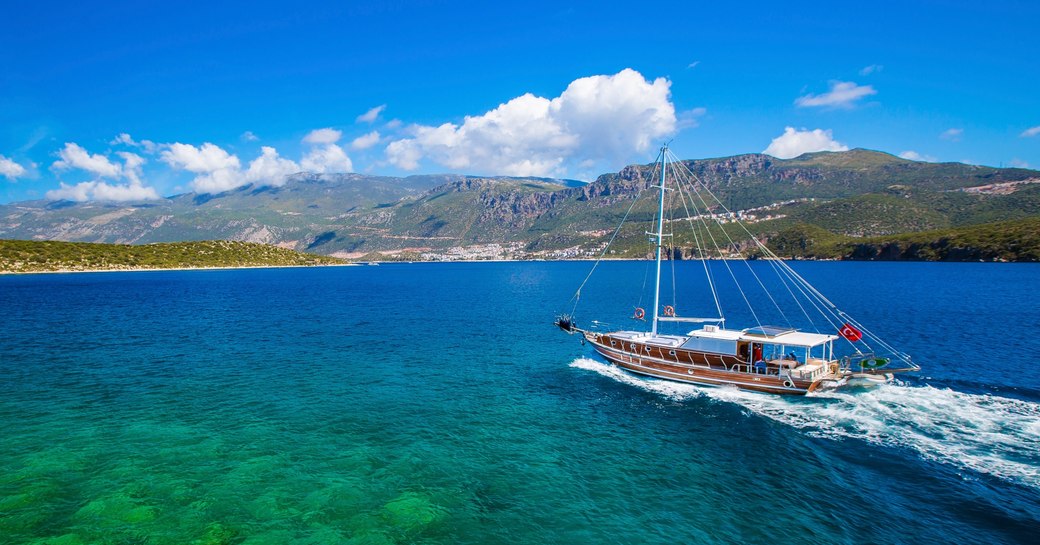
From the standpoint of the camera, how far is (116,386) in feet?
122

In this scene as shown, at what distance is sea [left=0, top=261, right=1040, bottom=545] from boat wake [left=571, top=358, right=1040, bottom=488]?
0.19m

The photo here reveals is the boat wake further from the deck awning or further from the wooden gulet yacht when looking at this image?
the deck awning

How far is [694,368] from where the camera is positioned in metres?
39.8

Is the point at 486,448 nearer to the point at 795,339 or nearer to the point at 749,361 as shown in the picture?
the point at 749,361

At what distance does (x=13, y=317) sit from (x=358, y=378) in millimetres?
72033

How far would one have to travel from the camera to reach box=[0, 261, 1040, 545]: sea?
1903 cm

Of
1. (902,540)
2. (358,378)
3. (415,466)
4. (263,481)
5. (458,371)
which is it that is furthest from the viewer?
(458,371)

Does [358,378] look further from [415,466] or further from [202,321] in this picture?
[202,321]

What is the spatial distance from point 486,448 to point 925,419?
28.5 m

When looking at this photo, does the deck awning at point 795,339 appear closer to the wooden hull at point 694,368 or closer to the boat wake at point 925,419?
the wooden hull at point 694,368

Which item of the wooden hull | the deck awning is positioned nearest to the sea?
the wooden hull

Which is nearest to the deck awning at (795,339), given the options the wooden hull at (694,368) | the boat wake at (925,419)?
the wooden hull at (694,368)

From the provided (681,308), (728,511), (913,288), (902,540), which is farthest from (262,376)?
(913,288)

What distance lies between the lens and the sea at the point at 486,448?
19031 mm
